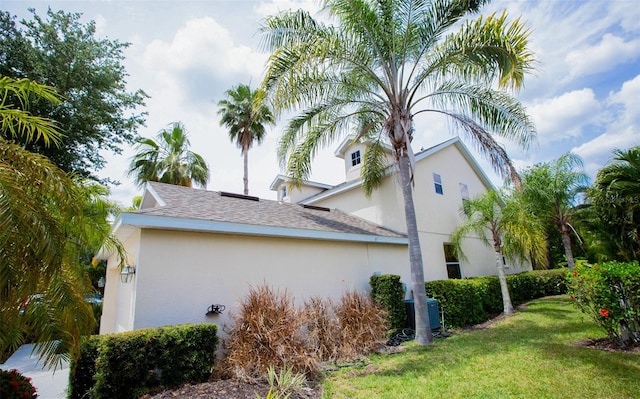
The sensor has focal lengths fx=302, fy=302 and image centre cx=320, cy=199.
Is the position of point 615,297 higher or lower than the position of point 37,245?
lower

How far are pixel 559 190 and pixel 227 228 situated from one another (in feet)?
54.4

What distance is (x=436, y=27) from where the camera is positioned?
9.25 m

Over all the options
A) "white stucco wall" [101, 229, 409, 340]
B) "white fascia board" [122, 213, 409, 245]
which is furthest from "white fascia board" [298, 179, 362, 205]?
"white stucco wall" [101, 229, 409, 340]

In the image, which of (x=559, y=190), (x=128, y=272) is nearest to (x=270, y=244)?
(x=128, y=272)

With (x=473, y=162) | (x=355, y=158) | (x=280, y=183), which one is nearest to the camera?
(x=355, y=158)

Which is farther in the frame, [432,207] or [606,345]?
[432,207]

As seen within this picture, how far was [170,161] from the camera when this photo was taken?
19.4 meters

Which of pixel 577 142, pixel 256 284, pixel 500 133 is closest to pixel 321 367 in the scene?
pixel 256 284

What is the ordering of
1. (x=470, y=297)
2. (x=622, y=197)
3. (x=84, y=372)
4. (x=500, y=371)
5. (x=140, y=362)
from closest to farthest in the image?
(x=140, y=362)
(x=84, y=372)
(x=500, y=371)
(x=622, y=197)
(x=470, y=297)

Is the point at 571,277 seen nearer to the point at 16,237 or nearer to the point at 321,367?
the point at 321,367

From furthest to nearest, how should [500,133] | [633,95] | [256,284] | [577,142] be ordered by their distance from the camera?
[577,142], [633,95], [500,133], [256,284]

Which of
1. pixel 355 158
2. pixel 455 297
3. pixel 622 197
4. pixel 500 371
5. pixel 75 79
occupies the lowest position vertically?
pixel 500 371

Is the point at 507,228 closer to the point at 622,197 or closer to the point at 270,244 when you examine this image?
the point at 622,197

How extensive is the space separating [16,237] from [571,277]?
9.92 m
